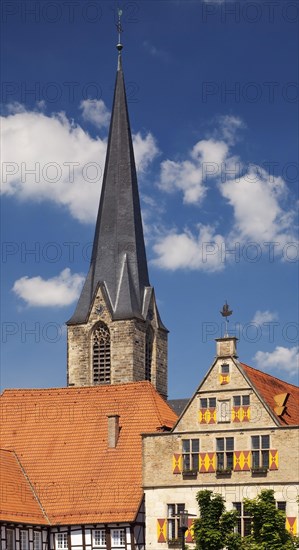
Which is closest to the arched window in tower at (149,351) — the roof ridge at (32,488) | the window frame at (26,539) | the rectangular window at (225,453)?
the roof ridge at (32,488)

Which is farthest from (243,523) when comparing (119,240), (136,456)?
(119,240)

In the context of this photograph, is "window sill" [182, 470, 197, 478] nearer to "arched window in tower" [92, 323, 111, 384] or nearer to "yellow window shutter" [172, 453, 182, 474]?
"yellow window shutter" [172, 453, 182, 474]

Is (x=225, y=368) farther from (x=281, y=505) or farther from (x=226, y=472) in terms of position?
(x=281, y=505)

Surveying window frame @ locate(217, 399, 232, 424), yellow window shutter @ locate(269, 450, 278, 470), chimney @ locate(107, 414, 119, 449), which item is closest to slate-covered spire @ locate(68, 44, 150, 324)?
chimney @ locate(107, 414, 119, 449)

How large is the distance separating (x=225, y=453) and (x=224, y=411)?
1.72 m

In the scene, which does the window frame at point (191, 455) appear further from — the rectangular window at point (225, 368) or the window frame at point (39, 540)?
the window frame at point (39, 540)

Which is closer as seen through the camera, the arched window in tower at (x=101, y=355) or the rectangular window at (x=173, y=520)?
the rectangular window at (x=173, y=520)

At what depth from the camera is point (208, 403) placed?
176 ft

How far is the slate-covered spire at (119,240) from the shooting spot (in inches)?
3565

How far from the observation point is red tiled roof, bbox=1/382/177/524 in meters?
56.0

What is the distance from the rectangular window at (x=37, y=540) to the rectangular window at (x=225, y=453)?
8.85 metres

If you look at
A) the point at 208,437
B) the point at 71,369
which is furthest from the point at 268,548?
the point at 71,369

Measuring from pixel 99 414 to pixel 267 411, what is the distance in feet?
38.5

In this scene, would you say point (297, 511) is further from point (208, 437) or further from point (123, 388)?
point (123, 388)
